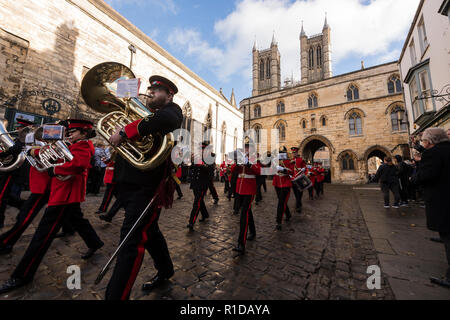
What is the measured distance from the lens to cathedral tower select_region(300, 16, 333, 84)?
44.3 m

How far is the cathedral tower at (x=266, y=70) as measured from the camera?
48938mm

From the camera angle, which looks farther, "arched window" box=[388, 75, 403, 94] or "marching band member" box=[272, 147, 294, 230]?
"arched window" box=[388, 75, 403, 94]

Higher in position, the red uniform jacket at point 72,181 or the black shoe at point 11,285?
the red uniform jacket at point 72,181

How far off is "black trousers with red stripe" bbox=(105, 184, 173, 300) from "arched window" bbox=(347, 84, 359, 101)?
100 ft

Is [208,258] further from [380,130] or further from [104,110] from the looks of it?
[380,130]

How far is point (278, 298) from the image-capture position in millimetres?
2012

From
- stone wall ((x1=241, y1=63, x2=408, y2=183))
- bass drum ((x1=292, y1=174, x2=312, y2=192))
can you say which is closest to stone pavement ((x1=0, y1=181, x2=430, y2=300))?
bass drum ((x1=292, y1=174, x2=312, y2=192))

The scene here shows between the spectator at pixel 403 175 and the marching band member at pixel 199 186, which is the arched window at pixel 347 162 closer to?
the spectator at pixel 403 175

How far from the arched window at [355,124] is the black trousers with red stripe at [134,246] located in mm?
28588

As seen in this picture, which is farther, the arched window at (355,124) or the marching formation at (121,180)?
the arched window at (355,124)

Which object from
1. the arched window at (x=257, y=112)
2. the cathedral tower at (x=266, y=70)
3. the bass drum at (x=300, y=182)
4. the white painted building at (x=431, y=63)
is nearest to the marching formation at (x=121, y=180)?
the bass drum at (x=300, y=182)

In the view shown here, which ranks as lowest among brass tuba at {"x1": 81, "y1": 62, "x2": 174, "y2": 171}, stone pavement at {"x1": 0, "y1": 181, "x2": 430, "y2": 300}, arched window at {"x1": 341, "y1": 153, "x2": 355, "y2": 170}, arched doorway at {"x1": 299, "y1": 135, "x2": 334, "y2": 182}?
stone pavement at {"x1": 0, "y1": 181, "x2": 430, "y2": 300}

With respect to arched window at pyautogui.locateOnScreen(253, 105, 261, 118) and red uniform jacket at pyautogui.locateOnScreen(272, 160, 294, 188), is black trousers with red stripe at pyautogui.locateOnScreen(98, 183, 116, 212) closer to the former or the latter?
red uniform jacket at pyautogui.locateOnScreen(272, 160, 294, 188)

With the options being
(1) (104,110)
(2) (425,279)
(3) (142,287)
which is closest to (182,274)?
(3) (142,287)
